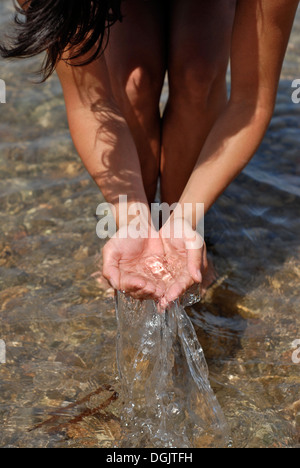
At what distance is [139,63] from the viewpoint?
2.49 meters

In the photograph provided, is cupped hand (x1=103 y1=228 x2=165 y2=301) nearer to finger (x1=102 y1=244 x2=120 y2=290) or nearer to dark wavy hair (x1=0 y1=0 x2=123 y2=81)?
finger (x1=102 y1=244 x2=120 y2=290)

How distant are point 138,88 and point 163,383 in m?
1.20

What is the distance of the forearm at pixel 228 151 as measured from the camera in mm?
2205

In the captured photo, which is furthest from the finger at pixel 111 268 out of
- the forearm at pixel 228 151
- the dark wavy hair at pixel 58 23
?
the dark wavy hair at pixel 58 23

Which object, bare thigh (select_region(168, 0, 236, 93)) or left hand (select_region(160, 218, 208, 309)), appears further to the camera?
bare thigh (select_region(168, 0, 236, 93))

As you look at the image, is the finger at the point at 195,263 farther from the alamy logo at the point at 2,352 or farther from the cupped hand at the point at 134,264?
the alamy logo at the point at 2,352

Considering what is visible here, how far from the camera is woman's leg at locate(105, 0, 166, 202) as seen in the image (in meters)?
2.45

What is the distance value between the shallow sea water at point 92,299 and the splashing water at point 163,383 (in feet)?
0.27

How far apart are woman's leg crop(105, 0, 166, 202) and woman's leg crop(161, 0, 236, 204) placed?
0.22 feet

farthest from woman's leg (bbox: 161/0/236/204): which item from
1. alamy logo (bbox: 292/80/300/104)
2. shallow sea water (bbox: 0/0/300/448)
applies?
alamy logo (bbox: 292/80/300/104)

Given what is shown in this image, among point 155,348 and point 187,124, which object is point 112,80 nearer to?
point 187,124

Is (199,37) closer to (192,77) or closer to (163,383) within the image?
(192,77)
